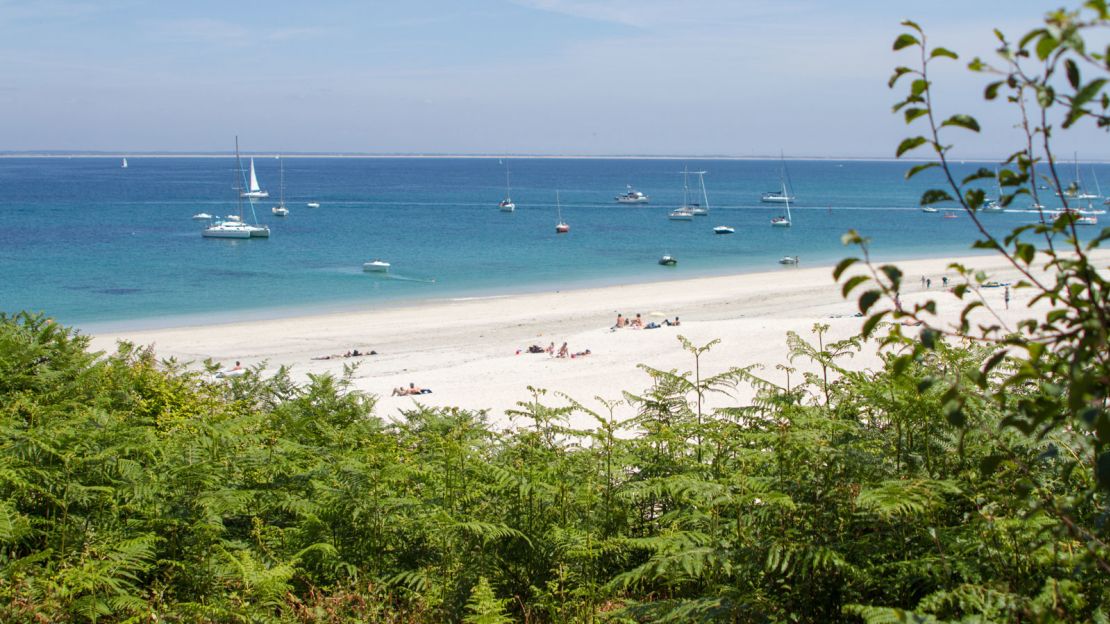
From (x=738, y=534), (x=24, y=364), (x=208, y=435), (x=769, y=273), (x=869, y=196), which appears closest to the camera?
(x=738, y=534)

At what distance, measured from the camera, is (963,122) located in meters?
2.22

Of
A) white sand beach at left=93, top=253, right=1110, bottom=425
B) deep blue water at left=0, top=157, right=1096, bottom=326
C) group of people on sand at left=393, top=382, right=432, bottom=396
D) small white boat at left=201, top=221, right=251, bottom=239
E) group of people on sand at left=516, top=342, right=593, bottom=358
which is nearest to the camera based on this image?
group of people on sand at left=393, top=382, right=432, bottom=396

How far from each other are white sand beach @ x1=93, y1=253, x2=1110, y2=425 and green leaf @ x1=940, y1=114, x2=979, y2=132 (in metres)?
14.9

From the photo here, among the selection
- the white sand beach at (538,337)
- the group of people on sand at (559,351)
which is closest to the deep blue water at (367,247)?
the white sand beach at (538,337)

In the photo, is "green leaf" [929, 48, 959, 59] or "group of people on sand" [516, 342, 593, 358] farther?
"group of people on sand" [516, 342, 593, 358]

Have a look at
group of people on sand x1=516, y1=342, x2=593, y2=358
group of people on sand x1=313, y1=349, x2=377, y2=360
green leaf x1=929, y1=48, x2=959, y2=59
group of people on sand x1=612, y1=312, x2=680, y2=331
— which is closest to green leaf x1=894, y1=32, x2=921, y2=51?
green leaf x1=929, y1=48, x2=959, y2=59

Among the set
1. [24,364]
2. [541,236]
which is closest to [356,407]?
[24,364]

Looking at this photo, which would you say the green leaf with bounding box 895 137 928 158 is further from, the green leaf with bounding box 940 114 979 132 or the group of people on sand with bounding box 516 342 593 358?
the group of people on sand with bounding box 516 342 593 358

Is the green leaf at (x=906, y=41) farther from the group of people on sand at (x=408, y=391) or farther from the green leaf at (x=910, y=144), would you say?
the group of people on sand at (x=408, y=391)

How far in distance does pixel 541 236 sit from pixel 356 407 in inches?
2726

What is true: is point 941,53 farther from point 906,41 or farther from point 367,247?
point 367,247

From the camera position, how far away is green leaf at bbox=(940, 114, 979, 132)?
220 cm

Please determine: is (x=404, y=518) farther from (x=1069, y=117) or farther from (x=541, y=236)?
(x=541, y=236)

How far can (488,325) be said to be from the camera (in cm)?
3628
